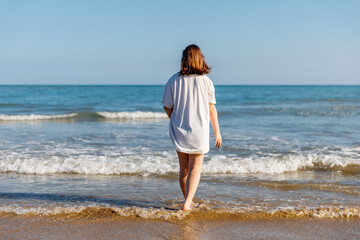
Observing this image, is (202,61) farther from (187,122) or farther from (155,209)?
(155,209)

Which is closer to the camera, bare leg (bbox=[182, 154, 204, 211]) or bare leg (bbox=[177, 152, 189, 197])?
bare leg (bbox=[182, 154, 204, 211])

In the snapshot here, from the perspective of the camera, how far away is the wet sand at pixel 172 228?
3373mm

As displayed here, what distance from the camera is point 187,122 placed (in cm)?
366

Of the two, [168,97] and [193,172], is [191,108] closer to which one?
[168,97]

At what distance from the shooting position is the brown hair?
355 centimetres

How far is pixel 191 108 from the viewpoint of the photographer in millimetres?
3650

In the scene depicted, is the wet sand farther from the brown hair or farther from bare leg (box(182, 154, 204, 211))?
the brown hair

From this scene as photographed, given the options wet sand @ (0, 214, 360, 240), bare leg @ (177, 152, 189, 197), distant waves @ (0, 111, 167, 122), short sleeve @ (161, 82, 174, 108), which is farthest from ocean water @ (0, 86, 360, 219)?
distant waves @ (0, 111, 167, 122)

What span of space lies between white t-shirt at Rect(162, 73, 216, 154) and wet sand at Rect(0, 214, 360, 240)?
769mm

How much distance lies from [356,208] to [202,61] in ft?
7.84

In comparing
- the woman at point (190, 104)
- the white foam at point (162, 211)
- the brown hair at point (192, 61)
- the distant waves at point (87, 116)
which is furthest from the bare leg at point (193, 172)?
the distant waves at point (87, 116)

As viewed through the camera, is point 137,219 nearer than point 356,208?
Yes

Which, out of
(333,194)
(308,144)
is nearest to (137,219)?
(333,194)

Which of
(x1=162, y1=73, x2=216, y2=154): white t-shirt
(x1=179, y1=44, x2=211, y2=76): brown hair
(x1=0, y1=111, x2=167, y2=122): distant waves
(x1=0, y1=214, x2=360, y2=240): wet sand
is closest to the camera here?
(x1=0, y1=214, x2=360, y2=240): wet sand
